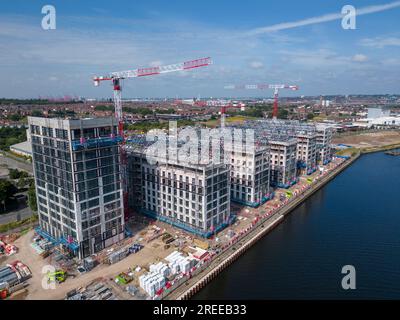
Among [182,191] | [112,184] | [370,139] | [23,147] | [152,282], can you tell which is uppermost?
[23,147]

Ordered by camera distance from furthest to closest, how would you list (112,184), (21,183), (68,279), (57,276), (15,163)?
(15,163) → (21,183) → (112,184) → (68,279) → (57,276)

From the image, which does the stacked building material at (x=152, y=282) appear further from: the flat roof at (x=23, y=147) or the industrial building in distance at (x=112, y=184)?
the flat roof at (x=23, y=147)

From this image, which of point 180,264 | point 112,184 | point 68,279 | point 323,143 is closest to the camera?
point 68,279

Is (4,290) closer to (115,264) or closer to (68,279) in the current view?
(68,279)

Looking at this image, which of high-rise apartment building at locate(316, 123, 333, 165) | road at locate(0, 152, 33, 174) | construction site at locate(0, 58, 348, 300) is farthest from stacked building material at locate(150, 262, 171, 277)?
high-rise apartment building at locate(316, 123, 333, 165)

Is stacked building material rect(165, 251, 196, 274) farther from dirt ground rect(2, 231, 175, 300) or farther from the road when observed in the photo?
the road

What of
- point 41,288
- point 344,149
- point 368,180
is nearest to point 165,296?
point 41,288

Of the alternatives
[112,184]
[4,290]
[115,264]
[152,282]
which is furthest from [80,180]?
[152,282]
